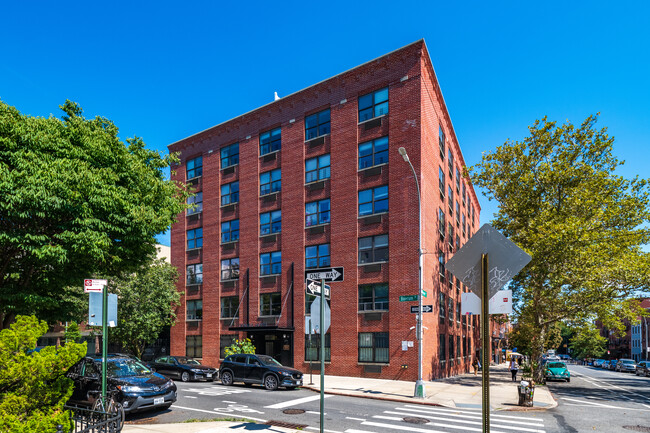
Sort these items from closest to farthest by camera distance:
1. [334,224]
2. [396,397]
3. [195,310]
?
[396,397], [334,224], [195,310]

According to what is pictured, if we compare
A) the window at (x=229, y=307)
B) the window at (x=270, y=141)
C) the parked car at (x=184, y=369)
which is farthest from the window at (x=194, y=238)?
the parked car at (x=184, y=369)

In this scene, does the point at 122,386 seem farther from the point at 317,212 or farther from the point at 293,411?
the point at 317,212

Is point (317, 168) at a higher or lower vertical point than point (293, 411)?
higher

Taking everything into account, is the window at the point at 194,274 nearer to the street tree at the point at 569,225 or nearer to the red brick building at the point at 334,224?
the red brick building at the point at 334,224

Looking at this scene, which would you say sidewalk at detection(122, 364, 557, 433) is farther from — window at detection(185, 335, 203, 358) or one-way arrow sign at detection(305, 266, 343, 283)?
window at detection(185, 335, 203, 358)

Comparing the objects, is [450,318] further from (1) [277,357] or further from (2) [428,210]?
(1) [277,357]

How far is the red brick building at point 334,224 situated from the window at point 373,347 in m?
0.06

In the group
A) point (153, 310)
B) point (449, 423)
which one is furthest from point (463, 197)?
point (449, 423)

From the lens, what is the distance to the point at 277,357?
3070 centimetres

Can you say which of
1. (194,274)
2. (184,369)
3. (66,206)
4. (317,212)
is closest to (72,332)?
(66,206)

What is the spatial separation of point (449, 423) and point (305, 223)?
61.2 feet

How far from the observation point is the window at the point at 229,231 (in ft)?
113

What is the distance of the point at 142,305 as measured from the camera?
3331 cm

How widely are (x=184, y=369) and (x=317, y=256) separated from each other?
34.7ft
